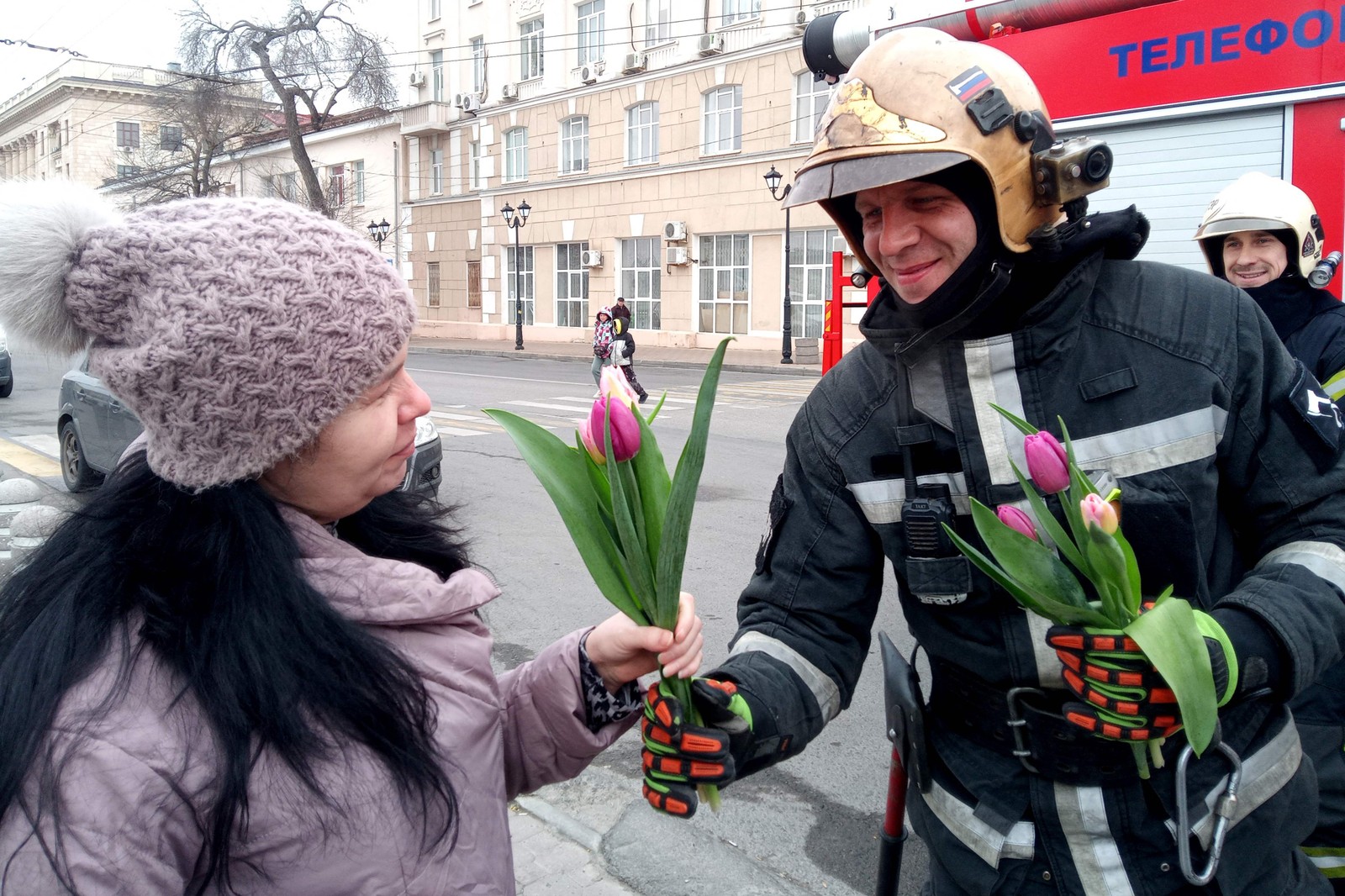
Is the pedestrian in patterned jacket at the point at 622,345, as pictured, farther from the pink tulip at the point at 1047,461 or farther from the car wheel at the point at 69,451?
the pink tulip at the point at 1047,461

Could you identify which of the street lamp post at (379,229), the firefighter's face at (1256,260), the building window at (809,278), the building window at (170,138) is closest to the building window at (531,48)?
the street lamp post at (379,229)

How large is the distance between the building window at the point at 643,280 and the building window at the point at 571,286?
1786 millimetres

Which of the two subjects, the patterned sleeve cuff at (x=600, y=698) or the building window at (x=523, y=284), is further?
the building window at (x=523, y=284)

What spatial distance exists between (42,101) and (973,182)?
1771 inches

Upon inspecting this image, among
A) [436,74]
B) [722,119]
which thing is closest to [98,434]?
[722,119]

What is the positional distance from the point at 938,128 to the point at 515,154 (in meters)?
34.0

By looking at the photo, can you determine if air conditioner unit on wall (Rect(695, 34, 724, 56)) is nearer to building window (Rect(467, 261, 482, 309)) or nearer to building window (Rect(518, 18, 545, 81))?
building window (Rect(518, 18, 545, 81))

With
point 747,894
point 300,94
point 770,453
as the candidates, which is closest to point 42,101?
point 300,94

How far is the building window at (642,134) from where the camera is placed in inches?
1143

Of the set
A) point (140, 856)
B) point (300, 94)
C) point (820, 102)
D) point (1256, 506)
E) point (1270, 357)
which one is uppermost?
point (300, 94)

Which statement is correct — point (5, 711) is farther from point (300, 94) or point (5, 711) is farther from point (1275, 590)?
point (300, 94)

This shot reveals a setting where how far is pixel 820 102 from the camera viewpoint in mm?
23375

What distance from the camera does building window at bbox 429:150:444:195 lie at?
123 feet

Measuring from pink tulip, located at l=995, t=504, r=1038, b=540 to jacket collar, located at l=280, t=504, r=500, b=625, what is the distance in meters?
0.77
